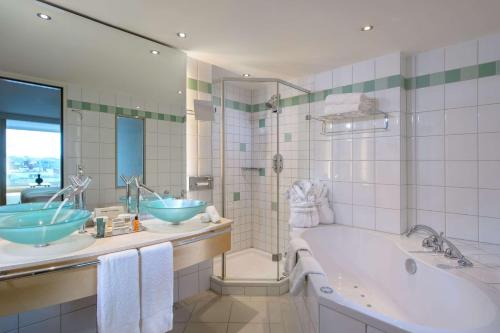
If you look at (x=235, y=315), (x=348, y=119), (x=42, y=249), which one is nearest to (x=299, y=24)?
(x=348, y=119)

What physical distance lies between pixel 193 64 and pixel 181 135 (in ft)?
2.23

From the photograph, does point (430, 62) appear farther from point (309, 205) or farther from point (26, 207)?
point (26, 207)

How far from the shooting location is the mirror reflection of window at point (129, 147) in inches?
72.5

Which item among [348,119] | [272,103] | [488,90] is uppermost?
[272,103]

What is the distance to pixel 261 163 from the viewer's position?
3.07 metres

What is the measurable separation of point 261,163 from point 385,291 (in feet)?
5.68

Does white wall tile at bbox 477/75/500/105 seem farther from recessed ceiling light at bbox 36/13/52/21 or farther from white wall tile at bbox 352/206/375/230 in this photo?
recessed ceiling light at bbox 36/13/52/21

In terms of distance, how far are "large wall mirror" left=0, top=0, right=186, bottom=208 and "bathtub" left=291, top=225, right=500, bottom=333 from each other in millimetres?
1432

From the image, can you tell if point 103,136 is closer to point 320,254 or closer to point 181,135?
point 181,135

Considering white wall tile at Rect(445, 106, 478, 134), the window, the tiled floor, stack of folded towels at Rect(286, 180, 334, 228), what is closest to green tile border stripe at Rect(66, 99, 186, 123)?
the window

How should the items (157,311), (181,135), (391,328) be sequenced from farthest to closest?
(181,135), (157,311), (391,328)

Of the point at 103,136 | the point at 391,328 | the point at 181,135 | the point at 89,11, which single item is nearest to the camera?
the point at 391,328

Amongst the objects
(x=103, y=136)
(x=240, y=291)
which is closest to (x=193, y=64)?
(x=103, y=136)

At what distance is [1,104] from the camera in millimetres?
1431
